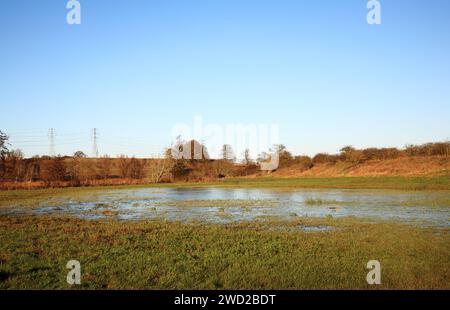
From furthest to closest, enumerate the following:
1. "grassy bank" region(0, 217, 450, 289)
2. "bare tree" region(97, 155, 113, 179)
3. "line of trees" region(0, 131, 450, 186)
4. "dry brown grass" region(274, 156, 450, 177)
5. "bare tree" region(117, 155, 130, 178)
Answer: "bare tree" region(97, 155, 113, 179) → "bare tree" region(117, 155, 130, 178) → "line of trees" region(0, 131, 450, 186) → "dry brown grass" region(274, 156, 450, 177) → "grassy bank" region(0, 217, 450, 289)

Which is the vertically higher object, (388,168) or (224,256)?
(388,168)

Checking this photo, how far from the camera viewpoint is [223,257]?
11.4 meters

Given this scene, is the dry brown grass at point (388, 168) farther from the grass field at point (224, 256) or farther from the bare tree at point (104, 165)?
the bare tree at point (104, 165)

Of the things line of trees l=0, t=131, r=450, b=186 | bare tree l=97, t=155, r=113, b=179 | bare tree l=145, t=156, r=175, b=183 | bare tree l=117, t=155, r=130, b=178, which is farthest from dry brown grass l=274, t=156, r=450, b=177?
bare tree l=97, t=155, r=113, b=179

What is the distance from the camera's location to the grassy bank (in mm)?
8992

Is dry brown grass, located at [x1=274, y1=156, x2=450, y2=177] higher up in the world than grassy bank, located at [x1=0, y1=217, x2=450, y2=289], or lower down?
higher up

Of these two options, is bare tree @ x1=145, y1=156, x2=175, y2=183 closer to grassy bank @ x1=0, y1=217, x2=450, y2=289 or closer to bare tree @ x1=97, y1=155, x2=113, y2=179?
bare tree @ x1=97, y1=155, x2=113, y2=179

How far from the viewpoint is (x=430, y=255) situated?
37.4 ft

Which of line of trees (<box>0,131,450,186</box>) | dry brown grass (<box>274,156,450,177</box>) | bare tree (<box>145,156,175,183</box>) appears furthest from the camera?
bare tree (<box>145,156,175,183</box>)


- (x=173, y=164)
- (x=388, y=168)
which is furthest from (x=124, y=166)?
(x=388, y=168)

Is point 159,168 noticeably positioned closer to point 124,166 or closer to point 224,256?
point 124,166

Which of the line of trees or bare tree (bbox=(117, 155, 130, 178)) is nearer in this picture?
the line of trees
